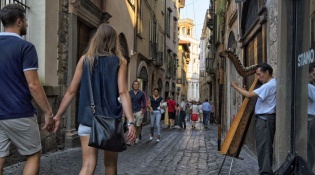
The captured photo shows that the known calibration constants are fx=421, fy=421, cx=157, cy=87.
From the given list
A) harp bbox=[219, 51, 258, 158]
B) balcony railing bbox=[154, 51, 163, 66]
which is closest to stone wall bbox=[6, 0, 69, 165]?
harp bbox=[219, 51, 258, 158]

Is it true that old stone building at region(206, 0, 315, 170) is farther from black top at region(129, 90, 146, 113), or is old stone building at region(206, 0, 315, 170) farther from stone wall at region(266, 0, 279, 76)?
black top at region(129, 90, 146, 113)

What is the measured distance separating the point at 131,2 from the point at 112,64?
13686 mm

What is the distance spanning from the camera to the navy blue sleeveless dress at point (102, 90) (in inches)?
140

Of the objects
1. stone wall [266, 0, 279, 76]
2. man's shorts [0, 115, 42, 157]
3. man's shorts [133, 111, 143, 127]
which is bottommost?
man's shorts [133, 111, 143, 127]

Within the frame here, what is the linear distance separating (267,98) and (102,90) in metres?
2.51

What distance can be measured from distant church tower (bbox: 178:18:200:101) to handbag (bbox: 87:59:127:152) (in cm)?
6826

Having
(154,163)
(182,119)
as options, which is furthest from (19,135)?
(182,119)

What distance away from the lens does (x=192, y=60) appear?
84312 mm

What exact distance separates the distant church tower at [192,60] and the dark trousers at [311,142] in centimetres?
6783

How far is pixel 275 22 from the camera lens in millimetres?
6176

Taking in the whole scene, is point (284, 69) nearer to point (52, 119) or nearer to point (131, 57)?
point (52, 119)

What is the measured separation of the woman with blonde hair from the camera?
3.55m

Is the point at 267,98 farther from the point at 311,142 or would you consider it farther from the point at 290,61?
the point at 311,142

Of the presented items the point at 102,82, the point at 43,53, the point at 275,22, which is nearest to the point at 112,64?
the point at 102,82
